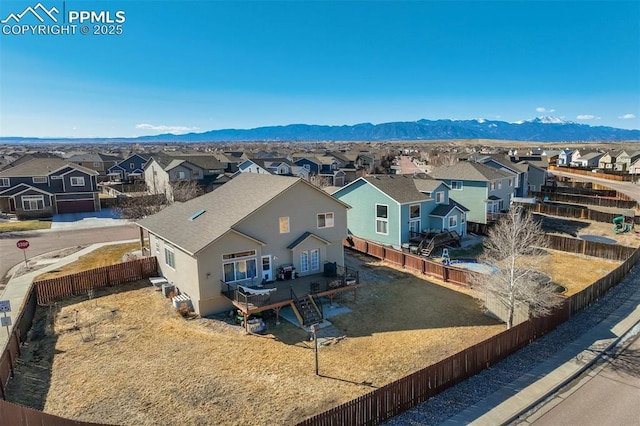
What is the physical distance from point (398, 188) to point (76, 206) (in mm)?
42519

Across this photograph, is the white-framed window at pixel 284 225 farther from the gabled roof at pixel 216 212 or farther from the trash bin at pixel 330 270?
the trash bin at pixel 330 270

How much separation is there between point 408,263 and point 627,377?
50.0 ft

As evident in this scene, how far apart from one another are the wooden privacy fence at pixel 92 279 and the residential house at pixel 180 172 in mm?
31130

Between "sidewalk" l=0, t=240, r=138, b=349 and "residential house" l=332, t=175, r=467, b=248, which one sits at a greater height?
"residential house" l=332, t=175, r=467, b=248

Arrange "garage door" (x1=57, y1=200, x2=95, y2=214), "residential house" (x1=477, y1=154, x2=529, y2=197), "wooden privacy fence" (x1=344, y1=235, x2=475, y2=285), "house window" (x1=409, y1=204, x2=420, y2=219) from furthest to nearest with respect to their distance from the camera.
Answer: "residential house" (x1=477, y1=154, x2=529, y2=197)
"garage door" (x1=57, y1=200, x2=95, y2=214)
"house window" (x1=409, y1=204, x2=420, y2=219)
"wooden privacy fence" (x1=344, y1=235, x2=475, y2=285)

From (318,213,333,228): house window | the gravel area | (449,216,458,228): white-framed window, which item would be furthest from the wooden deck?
(449,216,458,228): white-framed window

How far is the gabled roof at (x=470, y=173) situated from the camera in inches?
1739

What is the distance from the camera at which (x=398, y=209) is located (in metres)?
34.3

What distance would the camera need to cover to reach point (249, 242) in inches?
866

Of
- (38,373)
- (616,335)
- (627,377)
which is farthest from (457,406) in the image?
(38,373)

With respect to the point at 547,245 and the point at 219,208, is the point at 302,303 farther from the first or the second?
the point at 547,245

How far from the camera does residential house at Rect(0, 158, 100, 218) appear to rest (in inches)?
1948

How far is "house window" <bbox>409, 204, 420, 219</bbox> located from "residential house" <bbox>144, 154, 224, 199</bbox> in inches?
1382

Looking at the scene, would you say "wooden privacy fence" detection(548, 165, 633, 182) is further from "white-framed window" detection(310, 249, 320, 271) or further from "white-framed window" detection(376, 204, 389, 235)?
"white-framed window" detection(310, 249, 320, 271)
